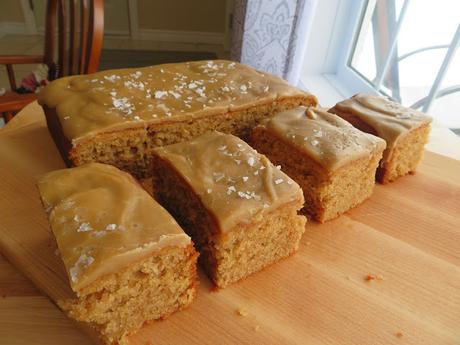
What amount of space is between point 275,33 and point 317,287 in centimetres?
168

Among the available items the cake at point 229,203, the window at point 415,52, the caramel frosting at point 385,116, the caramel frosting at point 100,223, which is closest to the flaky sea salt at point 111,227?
the caramel frosting at point 100,223

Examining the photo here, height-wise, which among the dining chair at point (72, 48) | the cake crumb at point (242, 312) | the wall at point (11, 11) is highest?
the dining chair at point (72, 48)

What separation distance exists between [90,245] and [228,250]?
0.38 meters

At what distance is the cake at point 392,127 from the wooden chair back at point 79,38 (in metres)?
1.28

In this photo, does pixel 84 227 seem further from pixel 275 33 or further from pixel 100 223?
pixel 275 33

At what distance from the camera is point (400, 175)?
1.73 m

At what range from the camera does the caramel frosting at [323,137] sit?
134 cm

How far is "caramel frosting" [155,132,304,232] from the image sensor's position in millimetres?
1087

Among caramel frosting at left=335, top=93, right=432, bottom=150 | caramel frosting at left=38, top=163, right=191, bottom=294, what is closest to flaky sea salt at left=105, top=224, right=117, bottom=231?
caramel frosting at left=38, top=163, right=191, bottom=294

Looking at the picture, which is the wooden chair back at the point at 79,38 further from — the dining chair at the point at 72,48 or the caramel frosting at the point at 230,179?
the caramel frosting at the point at 230,179

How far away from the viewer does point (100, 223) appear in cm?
99

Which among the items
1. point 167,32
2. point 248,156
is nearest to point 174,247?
point 248,156

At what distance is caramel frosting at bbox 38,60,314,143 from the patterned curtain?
61cm

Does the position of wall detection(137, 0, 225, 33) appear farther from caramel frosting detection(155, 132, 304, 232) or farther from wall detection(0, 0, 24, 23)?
caramel frosting detection(155, 132, 304, 232)
